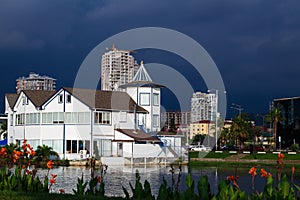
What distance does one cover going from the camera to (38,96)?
2559 inches

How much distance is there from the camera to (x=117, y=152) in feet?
197

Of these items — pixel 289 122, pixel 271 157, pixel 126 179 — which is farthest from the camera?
pixel 289 122

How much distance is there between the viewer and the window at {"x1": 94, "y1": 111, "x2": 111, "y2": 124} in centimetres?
6062

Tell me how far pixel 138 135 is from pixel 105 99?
18.6 feet

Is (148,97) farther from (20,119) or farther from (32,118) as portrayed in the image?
(20,119)

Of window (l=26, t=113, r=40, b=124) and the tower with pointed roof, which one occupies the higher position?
the tower with pointed roof

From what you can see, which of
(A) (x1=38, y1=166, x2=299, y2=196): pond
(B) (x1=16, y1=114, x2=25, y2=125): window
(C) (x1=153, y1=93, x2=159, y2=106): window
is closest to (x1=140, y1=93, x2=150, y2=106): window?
(C) (x1=153, y1=93, x2=159, y2=106): window

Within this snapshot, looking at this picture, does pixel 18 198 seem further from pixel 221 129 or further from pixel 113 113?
pixel 221 129

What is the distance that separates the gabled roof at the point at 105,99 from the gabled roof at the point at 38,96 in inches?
164

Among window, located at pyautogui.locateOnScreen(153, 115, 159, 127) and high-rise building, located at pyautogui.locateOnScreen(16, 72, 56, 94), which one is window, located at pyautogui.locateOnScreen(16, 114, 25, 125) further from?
high-rise building, located at pyautogui.locateOnScreen(16, 72, 56, 94)

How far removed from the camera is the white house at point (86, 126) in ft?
197

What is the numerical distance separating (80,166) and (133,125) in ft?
36.8

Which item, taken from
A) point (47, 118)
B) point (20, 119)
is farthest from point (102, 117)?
point (20, 119)

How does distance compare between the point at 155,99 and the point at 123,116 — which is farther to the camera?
the point at 155,99
